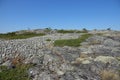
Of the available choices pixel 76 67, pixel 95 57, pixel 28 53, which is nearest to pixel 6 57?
pixel 28 53

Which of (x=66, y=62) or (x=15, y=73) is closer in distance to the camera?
(x=15, y=73)

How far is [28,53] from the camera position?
91.4 feet

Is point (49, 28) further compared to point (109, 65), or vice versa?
point (49, 28)

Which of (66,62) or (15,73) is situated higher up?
(66,62)

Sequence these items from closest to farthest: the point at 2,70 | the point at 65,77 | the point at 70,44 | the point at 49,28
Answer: the point at 65,77 → the point at 2,70 → the point at 70,44 → the point at 49,28

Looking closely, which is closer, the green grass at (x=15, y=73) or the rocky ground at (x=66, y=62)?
the green grass at (x=15, y=73)

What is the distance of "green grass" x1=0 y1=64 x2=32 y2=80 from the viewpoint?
2189 cm

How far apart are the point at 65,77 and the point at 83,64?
421 centimetres

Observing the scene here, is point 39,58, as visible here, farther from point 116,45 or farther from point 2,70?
point 116,45

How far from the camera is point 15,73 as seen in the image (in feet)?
74.5

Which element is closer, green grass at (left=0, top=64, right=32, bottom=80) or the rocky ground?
green grass at (left=0, top=64, right=32, bottom=80)

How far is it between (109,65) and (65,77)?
20.0ft

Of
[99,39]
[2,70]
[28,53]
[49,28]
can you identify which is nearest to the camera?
[2,70]

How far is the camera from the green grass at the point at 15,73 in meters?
21.9
